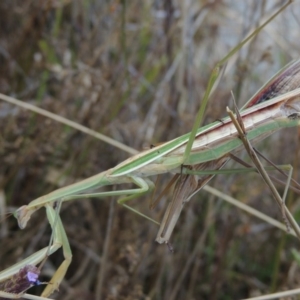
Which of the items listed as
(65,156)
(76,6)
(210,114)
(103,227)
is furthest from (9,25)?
(210,114)

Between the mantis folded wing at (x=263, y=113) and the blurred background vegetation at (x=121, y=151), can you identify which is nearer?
the mantis folded wing at (x=263, y=113)

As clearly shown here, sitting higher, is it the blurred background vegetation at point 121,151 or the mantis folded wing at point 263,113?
the blurred background vegetation at point 121,151

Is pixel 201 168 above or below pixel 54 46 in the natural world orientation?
below

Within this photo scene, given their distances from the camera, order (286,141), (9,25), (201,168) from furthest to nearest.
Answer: (9,25), (286,141), (201,168)

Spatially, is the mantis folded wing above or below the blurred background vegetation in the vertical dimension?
below

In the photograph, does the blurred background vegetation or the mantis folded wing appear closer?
the mantis folded wing

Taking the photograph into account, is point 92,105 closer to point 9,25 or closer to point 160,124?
point 160,124

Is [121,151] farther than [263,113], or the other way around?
[121,151]

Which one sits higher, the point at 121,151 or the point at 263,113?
the point at 121,151
